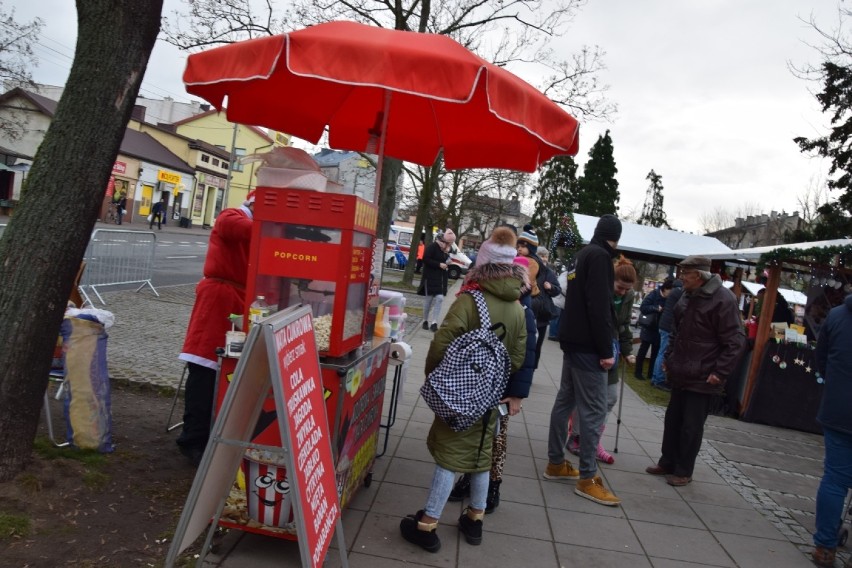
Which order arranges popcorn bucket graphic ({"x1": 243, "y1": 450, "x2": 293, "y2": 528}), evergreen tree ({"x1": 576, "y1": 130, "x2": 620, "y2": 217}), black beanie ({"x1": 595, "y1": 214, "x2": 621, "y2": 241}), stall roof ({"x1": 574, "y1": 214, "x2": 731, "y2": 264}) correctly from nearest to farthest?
popcorn bucket graphic ({"x1": 243, "y1": 450, "x2": 293, "y2": 528}) → black beanie ({"x1": 595, "y1": 214, "x2": 621, "y2": 241}) → stall roof ({"x1": 574, "y1": 214, "x2": 731, "y2": 264}) → evergreen tree ({"x1": 576, "y1": 130, "x2": 620, "y2": 217})

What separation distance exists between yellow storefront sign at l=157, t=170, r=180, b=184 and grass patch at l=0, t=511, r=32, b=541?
46.2 metres

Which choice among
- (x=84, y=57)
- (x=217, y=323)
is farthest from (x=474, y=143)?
(x=84, y=57)

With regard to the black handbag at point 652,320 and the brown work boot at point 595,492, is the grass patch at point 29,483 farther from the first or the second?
the black handbag at point 652,320

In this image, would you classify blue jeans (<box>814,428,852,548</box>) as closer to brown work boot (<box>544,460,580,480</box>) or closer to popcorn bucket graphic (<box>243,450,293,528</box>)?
brown work boot (<box>544,460,580,480</box>)

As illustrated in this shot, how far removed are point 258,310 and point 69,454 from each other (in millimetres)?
1846

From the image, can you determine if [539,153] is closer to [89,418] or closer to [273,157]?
[273,157]

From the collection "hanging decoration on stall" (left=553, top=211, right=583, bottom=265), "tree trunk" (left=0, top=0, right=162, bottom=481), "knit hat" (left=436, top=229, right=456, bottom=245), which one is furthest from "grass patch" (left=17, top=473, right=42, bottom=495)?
"hanging decoration on stall" (left=553, top=211, right=583, bottom=265)

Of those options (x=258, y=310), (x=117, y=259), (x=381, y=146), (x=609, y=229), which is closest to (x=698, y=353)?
(x=609, y=229)

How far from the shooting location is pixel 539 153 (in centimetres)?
510

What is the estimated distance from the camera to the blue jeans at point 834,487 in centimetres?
418

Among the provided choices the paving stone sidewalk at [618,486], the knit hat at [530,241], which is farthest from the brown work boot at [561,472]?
the knit hat at [530,241]

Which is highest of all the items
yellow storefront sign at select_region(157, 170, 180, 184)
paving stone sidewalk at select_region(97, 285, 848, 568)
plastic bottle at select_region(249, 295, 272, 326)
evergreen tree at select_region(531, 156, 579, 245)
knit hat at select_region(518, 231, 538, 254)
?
evergreen tree at select_region(531, 156, 579, 245)

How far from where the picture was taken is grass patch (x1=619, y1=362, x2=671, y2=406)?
9.56 metres

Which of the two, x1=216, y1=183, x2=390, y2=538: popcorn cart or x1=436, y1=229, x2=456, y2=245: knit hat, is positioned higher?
x1=436, y1=229, x2=456, y2=245: knit hat
